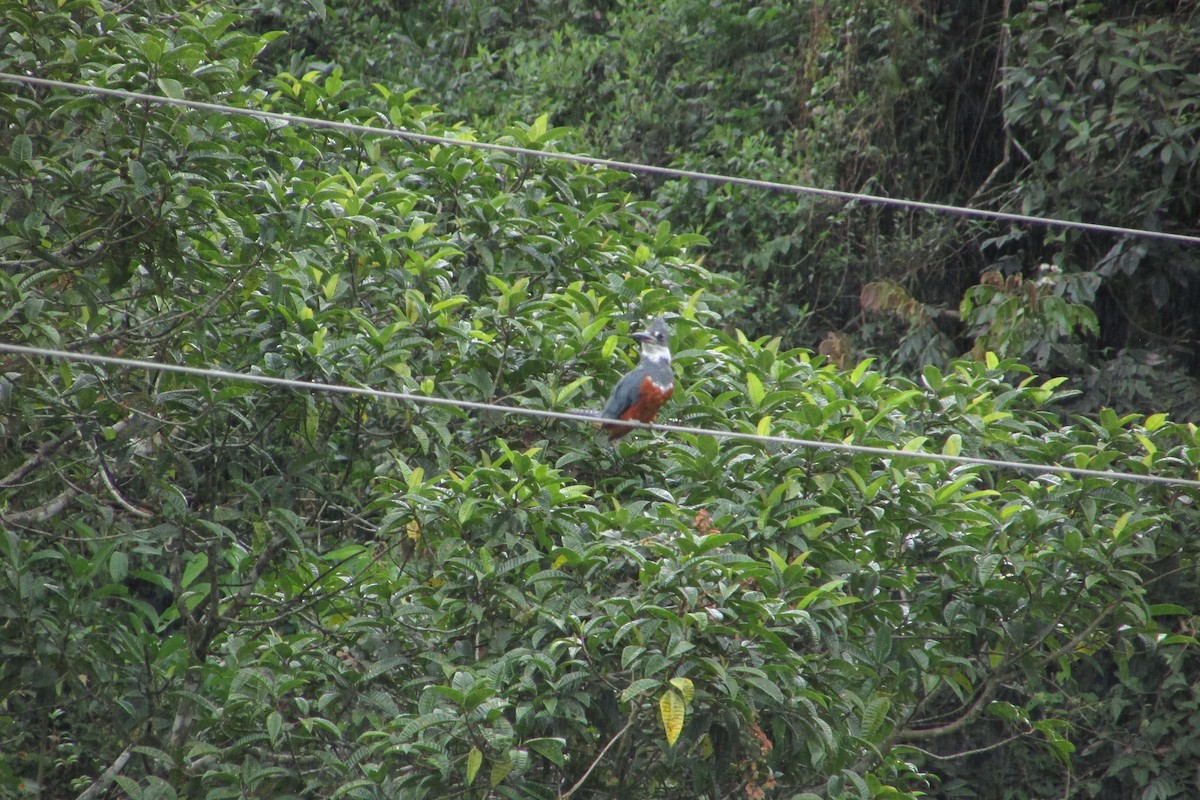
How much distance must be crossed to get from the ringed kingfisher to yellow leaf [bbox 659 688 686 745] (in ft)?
3.94

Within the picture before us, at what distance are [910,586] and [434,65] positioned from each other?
653 cm

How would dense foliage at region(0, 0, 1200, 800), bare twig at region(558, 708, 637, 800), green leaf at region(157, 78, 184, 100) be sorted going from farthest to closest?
green leaf at region(157, 78, 184, 100)
dense foliage at region(0, 0, 1200, 800)
bare twig at region(558, 708, 637, 800)

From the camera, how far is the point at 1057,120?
319 inches

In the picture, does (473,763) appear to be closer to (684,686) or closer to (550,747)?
(550,747)

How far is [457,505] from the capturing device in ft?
15.2

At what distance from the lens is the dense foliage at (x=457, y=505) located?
4395 mm

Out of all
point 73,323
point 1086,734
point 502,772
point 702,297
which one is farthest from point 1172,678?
point 73,323

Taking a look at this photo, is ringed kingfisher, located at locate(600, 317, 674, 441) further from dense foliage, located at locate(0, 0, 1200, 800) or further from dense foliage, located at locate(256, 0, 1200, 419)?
dense foliage, located at locate(256, 0, 1200, 419)

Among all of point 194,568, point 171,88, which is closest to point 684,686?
point 171,88

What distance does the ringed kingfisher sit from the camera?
497 centimetres

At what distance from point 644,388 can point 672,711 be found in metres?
1.34

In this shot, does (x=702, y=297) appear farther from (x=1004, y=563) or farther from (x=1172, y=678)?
(x=1172, y=678)

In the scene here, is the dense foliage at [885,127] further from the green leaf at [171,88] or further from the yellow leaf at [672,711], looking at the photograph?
the yellow leaf at [672,711]

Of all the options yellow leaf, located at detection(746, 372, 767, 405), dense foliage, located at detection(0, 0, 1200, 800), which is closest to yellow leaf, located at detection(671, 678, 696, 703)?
dense foliage, located at detection(0, 0, 1200, 800)
